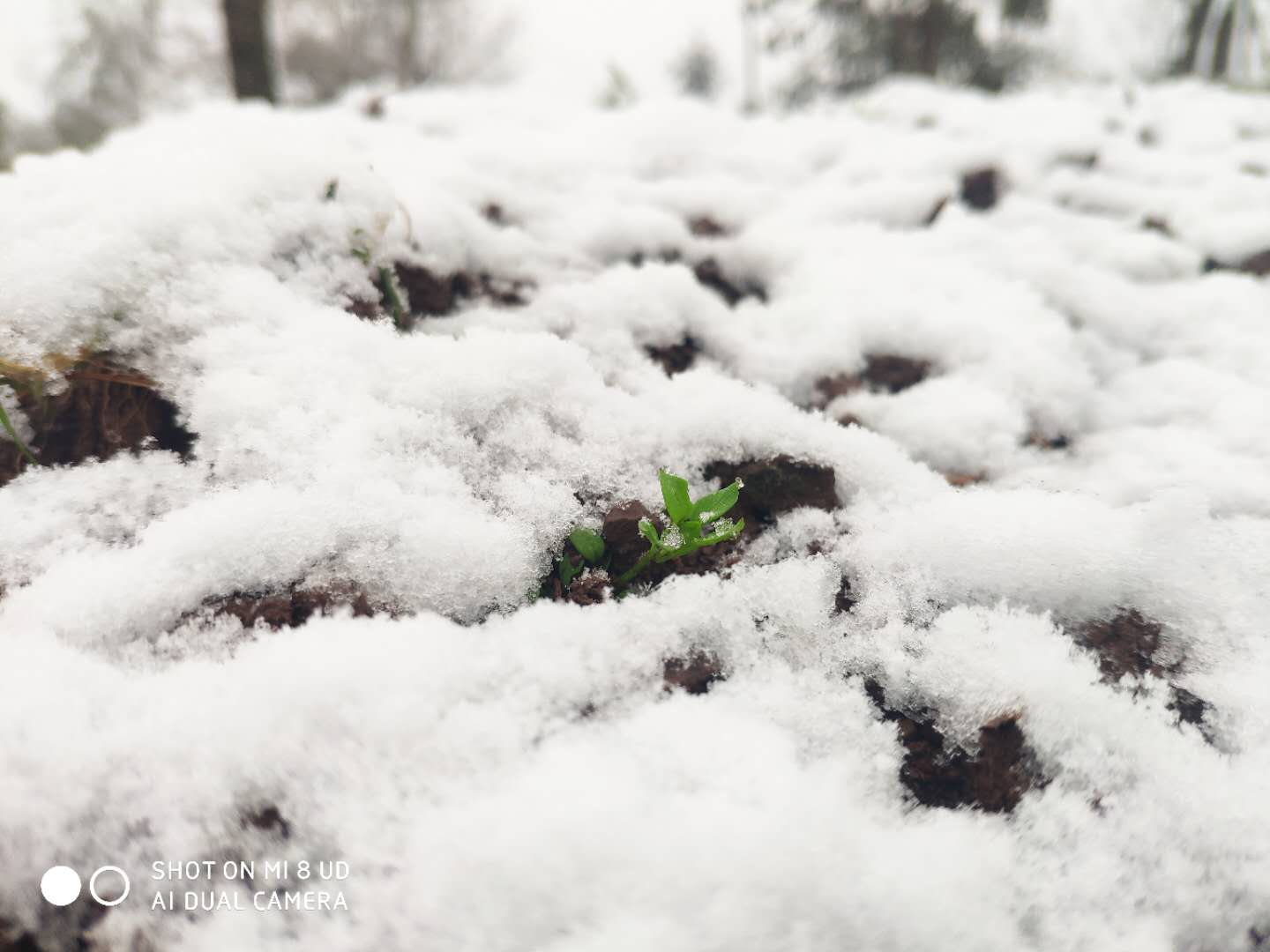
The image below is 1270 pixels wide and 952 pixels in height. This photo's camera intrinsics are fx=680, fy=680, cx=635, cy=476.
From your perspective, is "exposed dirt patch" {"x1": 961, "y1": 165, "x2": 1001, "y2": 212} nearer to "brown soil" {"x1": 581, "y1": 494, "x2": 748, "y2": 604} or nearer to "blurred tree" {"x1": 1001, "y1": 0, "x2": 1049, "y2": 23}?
"brown soil" {"x1": 581, "y1": 494, "x2": 748, "y2": 604}

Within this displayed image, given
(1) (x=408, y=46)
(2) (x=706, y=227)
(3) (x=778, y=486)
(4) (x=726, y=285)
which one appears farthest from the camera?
(1) (x=408, y=46)

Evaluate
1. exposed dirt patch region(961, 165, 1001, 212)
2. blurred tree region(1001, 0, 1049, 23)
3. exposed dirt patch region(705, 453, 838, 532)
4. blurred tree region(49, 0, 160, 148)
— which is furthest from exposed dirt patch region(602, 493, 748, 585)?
blurred tree region(49, 0, 160, 148)

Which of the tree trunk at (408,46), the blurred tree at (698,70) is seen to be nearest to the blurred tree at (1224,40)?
the blurred tree at (698,70)

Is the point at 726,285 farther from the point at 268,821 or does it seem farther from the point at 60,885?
the point at 60,885

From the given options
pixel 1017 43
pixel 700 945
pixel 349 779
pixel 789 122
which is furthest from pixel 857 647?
pixel 1017 43

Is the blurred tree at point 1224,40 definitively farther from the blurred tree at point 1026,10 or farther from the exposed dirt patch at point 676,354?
the exposed dirt patch at point 676,354

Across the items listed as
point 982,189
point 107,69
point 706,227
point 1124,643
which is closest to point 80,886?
point 1124,643
